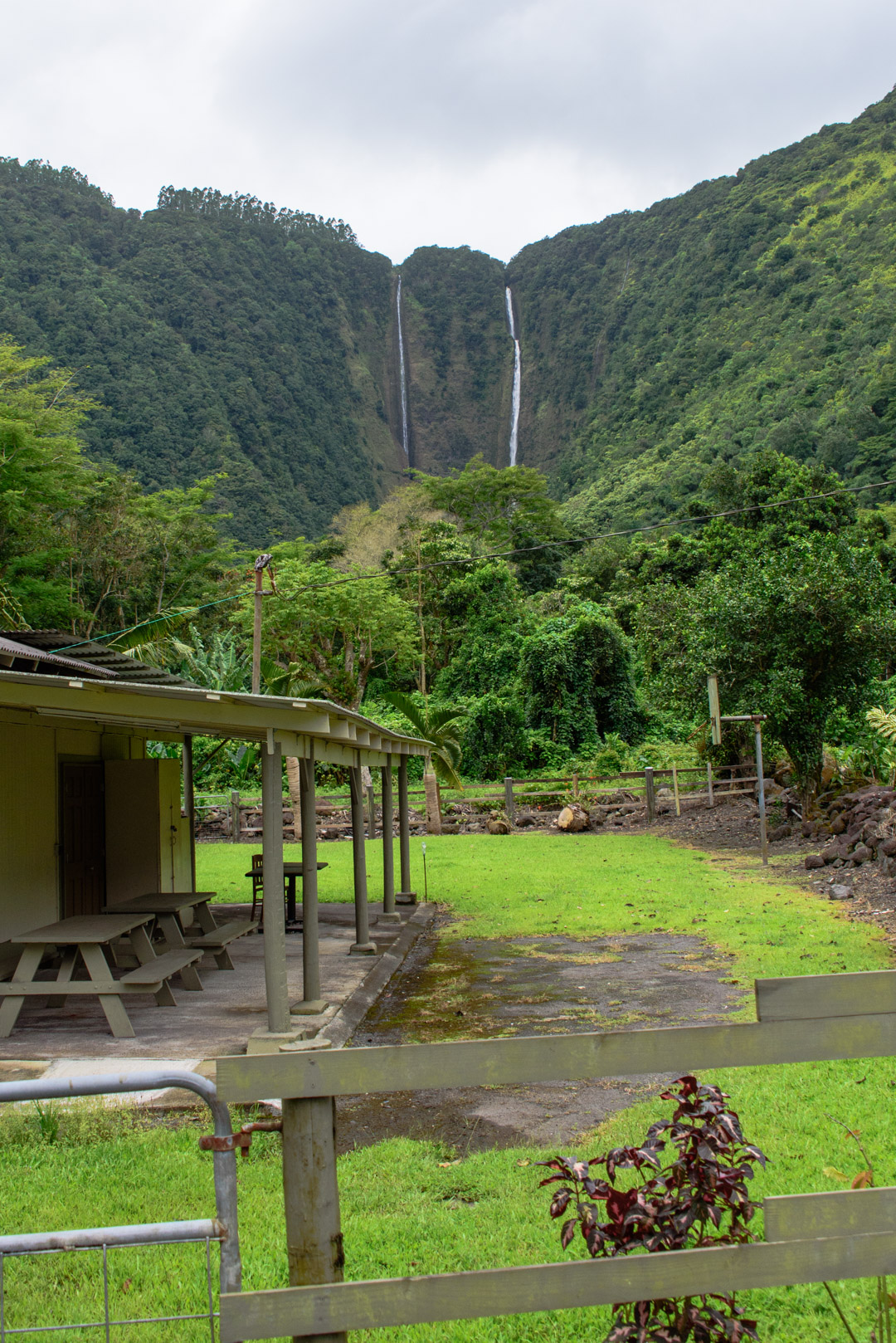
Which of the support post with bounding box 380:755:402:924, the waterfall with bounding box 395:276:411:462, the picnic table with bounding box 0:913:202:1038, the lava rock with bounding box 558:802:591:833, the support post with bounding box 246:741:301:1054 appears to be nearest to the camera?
the support post with bounding box 246:741:301:1054

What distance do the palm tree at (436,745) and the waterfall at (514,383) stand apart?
94404 mm

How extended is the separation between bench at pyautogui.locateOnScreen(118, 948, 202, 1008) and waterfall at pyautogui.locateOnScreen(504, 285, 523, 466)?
357 feet

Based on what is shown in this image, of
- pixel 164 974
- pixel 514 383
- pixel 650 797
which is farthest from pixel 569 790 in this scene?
pixel 514 383

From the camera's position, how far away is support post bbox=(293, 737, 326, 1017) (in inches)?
285

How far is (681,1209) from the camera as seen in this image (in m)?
2.25

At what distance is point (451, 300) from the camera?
136 m

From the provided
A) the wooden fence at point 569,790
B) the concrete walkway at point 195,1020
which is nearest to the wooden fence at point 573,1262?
the concrete walkway at point 195,1020

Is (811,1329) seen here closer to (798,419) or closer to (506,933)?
(506,933)

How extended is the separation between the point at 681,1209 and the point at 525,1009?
524cm

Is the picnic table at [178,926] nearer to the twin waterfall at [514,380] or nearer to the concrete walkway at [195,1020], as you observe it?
the concrete walkway at [195,1020]

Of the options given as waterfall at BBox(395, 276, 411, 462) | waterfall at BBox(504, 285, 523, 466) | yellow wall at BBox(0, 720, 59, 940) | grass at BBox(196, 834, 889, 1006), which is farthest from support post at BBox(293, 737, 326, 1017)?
waterfall at BBox(395, 276, 411, 462)

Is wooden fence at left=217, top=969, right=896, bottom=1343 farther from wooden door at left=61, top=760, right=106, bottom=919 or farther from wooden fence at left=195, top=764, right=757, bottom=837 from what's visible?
wooden fence at left=195, top=764, right=757, bottom=837

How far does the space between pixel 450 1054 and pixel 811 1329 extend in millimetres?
1918

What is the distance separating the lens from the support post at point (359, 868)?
9297 millimetres
